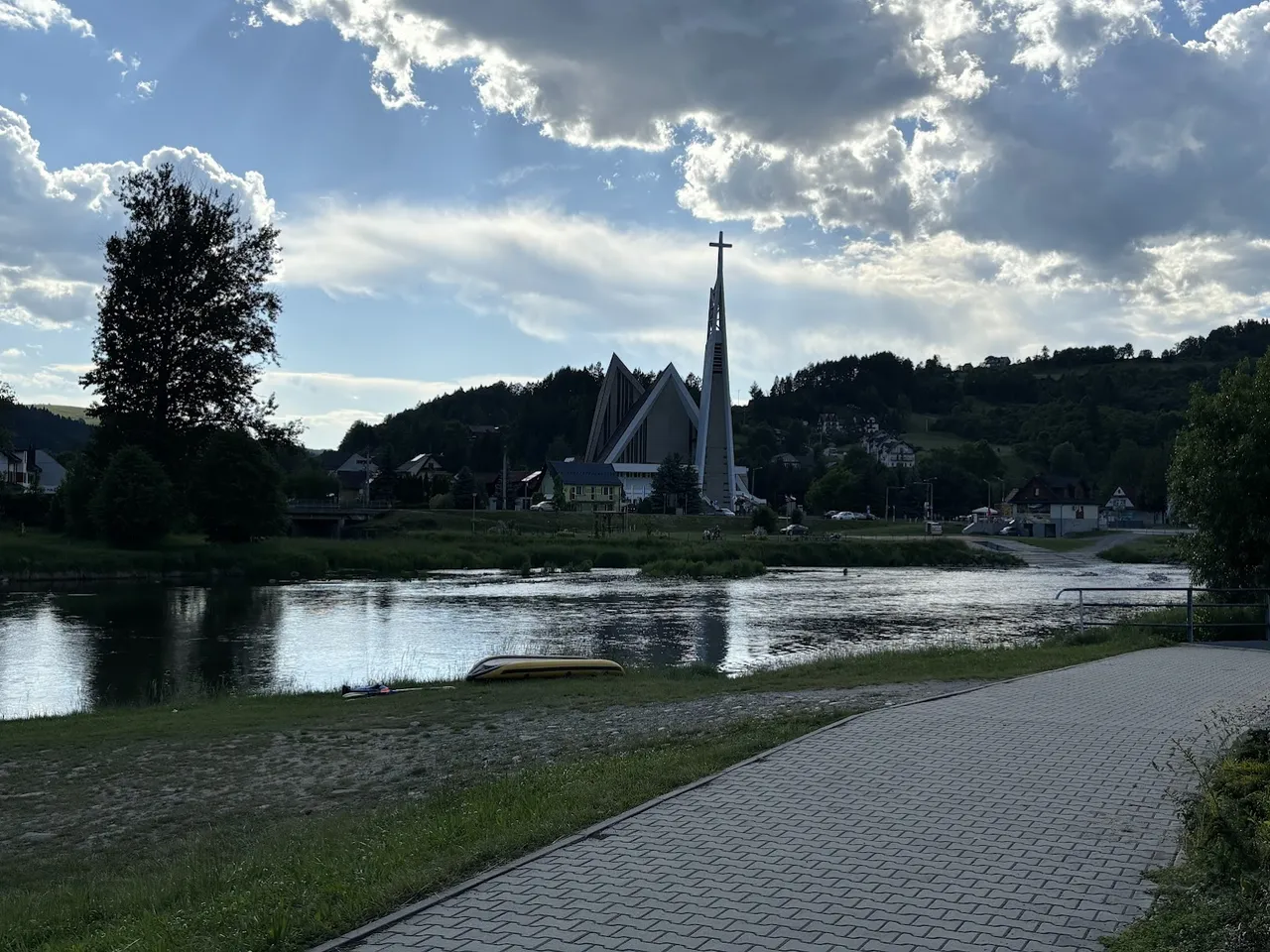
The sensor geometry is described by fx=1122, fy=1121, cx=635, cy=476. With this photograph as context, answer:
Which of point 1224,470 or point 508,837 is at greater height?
point 1224,470

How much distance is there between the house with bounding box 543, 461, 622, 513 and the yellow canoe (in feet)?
278

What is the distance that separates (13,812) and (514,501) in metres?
102

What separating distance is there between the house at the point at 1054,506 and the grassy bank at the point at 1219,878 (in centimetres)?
8904

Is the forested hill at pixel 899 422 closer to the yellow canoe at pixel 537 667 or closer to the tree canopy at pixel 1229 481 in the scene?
the tree canopy at pixel 1229 481

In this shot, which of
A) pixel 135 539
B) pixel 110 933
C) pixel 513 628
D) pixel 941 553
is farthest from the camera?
pixel 941 553

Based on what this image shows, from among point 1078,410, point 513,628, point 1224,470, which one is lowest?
point 513,628

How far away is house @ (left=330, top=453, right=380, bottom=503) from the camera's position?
379 ft

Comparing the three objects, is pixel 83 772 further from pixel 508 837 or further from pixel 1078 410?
pixel 1078 410

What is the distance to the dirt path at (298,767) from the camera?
28.6 ft

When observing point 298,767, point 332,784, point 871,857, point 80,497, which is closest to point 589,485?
point 80,497

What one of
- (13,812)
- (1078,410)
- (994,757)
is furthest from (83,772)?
(1078,410)

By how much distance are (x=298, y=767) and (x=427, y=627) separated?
17.6 metres

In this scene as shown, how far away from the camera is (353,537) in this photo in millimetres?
67562

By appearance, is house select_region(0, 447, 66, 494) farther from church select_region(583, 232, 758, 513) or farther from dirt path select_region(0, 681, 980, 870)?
dirt path select_region(0, 681, 980, 870)
